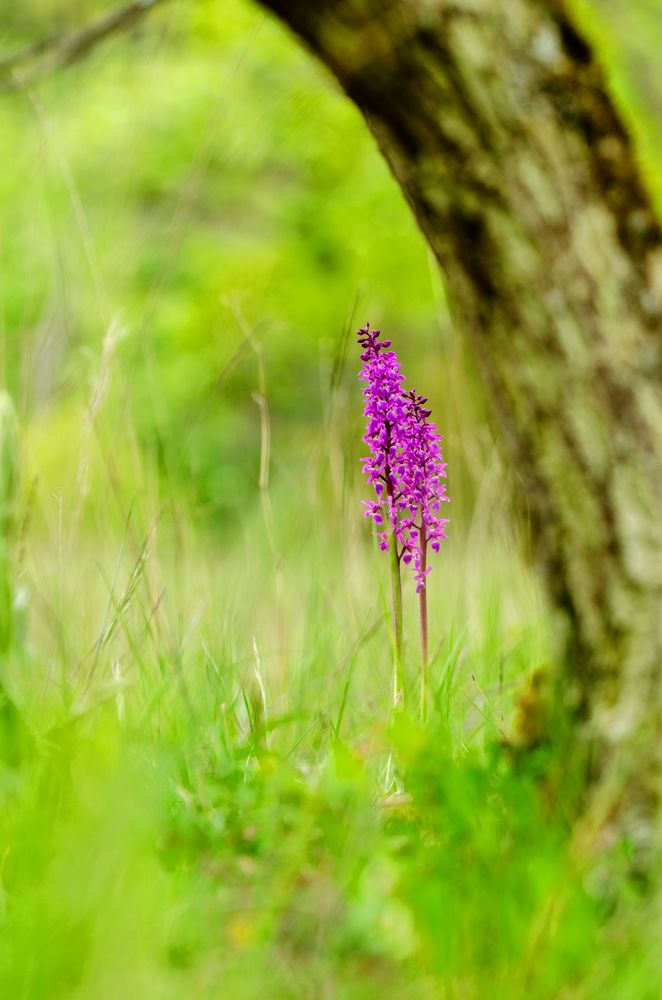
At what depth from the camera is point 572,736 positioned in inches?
53.5

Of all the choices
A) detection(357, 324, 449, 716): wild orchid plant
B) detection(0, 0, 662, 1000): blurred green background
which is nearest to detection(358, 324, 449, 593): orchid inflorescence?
detection(357, 324, 449, 716): wild orchid plant

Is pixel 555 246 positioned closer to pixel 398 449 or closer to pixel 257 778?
pixel 398 449

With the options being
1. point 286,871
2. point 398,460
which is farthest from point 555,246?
point 286,871

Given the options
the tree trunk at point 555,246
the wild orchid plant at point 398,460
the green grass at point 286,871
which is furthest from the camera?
the wild orchid plant at point 398,460

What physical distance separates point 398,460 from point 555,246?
0.45 meters

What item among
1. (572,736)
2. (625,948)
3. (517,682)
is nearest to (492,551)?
(517,682)

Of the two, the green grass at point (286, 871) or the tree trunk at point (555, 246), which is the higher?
the tree trunk at point (555, 246)

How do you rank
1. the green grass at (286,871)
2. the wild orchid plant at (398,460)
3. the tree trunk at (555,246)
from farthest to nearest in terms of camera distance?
the wild orchid plant at (398,460)
the tree trunk at (555,246)
the green grass at (286,871)

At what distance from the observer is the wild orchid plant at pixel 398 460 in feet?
5.08

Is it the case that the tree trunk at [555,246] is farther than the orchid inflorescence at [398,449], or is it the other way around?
the orchid inflorescence at [398,449]

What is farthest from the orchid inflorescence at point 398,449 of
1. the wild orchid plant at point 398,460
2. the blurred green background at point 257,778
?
the blurred green background at point 257,778

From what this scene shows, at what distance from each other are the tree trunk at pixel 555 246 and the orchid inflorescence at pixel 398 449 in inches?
10.3

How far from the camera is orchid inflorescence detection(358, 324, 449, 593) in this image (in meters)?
1.55

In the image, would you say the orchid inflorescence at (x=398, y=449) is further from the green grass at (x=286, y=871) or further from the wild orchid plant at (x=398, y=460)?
the green grass at (x=286, y=871)
